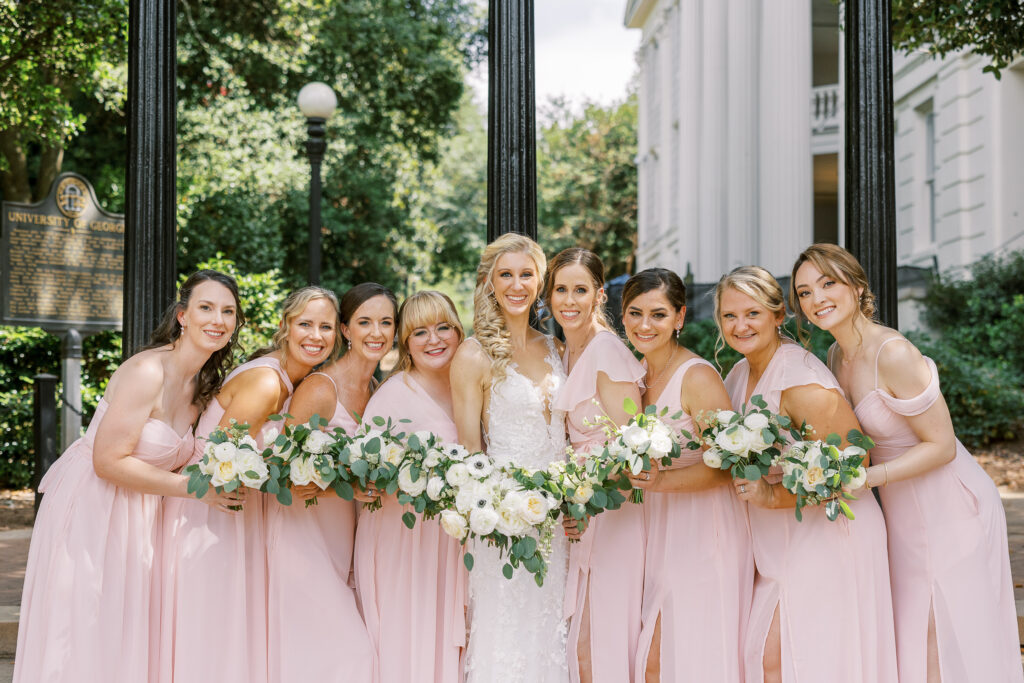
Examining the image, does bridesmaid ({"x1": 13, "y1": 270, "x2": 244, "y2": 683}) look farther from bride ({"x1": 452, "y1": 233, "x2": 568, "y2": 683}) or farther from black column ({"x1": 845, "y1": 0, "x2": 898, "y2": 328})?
black column ({"x1": 845, "y1": 0, "x2": 898, "y2": 328})

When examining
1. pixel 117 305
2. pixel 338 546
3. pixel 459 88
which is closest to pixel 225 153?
pixel 459 88

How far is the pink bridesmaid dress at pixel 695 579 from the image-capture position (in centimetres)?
405

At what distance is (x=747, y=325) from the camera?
13.8 feet

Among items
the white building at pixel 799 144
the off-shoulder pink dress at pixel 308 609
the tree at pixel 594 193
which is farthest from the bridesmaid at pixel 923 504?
the tree at pixel 594 193

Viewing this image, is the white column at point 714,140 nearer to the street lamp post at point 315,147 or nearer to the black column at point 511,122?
the street lamp post at point 315,147

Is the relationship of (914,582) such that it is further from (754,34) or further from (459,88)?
(459,88)

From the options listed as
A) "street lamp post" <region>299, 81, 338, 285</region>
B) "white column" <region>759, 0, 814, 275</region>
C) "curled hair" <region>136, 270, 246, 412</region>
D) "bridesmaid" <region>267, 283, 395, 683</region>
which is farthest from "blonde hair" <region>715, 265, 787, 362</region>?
"white column" <region>759, 0, 814, 275</region>

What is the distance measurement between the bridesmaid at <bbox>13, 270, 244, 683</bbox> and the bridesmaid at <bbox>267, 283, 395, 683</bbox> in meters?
0.38

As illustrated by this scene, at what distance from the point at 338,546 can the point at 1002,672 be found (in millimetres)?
3030

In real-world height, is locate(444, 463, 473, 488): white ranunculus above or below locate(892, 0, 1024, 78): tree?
below

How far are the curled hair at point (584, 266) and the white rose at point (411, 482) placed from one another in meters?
1.20

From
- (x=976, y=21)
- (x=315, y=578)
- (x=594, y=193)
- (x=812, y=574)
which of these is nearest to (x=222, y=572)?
(x=315, y=578)

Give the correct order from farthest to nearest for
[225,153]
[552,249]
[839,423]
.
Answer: [552,249] < [225,153] < [839,423]

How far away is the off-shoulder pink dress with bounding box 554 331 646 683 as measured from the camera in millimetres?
4207
